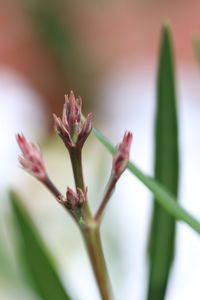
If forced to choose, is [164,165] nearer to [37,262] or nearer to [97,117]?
[37,262]

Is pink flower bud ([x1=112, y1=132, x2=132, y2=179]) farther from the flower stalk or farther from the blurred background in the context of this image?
the blurred background

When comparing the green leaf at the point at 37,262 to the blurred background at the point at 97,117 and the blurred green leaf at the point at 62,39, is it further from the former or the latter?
the blurred green leaf at the point at 62,39

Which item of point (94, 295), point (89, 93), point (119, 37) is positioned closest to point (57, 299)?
point (94, 295)

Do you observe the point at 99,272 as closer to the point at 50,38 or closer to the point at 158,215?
the point at 158,215

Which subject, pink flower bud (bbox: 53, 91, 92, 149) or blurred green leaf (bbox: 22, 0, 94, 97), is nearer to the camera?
pink flower bud (bbox: 53, 91, 92, 149)

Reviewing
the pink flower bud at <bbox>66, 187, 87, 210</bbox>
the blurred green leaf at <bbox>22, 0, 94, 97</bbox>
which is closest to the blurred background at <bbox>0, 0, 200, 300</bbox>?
the blurred green leaf at <bbox>22, 0, 94, 97</bbox>
